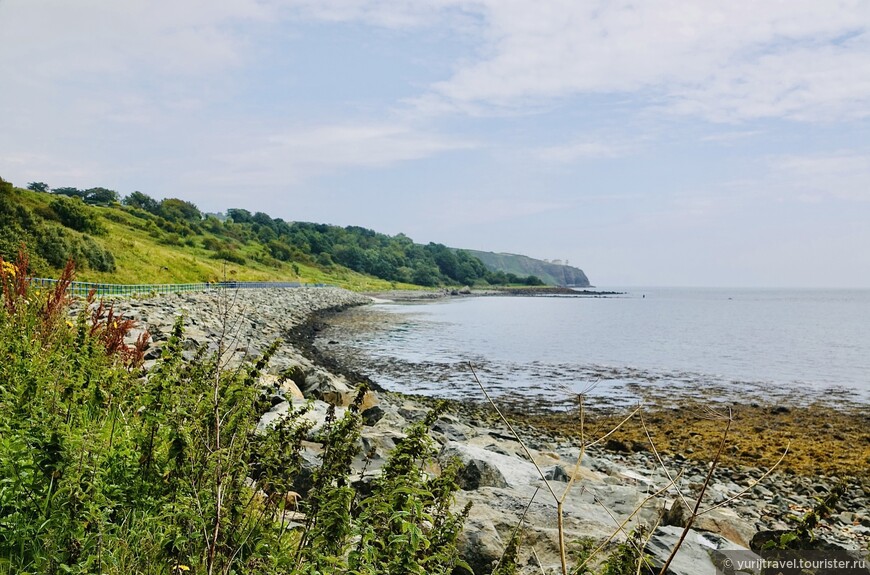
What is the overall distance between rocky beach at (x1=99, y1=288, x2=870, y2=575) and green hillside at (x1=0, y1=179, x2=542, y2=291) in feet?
11.2

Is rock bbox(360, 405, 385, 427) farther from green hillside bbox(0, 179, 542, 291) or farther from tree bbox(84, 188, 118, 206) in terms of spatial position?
tree bbox(84, 188, 118, 206)

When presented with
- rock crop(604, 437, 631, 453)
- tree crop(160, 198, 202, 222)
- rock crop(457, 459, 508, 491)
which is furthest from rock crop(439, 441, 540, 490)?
tree crop(160, 198, 202, 222)

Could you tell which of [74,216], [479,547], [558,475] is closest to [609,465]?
[558,475]

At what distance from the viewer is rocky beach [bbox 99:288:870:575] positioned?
6082 millimetres

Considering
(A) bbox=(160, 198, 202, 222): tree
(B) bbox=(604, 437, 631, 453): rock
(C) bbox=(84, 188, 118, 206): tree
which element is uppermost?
(C) bbox=(84, 188, 118, 206): tree

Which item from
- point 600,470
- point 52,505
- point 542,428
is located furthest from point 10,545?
point 542,428

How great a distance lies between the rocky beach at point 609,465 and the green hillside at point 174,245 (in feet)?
11.2

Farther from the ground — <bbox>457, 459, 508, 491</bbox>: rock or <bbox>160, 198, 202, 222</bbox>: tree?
<bbox>160, 198, 202, 222</bbox>: tree

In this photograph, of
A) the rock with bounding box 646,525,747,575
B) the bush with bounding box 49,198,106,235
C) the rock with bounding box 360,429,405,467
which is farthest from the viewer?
the bush with bounding box 49,198,106,235

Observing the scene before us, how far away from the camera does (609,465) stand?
15180 millimetres

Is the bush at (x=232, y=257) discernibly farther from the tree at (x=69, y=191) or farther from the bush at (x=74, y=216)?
the tree at (x=69, y=191)

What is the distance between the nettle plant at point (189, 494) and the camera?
3.08 metres

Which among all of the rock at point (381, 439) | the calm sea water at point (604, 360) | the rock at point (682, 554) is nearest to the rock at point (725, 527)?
the rock at point (682, 554)

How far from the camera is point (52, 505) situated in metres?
3.59
